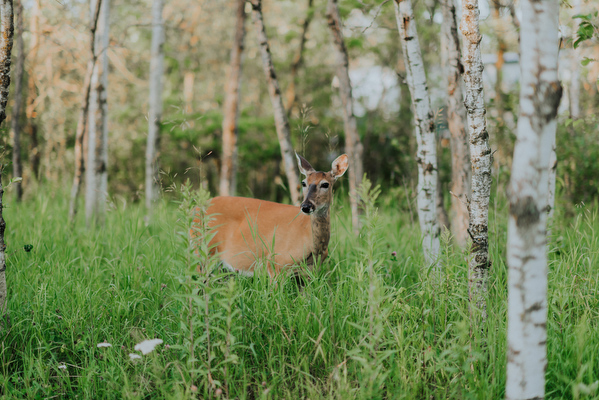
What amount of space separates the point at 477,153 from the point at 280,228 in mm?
2036

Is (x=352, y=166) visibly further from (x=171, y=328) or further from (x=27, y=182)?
(x=27, y=182)

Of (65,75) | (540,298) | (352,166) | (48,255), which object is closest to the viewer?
Result: (540,298)

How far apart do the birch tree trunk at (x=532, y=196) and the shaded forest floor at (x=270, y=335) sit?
26 cm

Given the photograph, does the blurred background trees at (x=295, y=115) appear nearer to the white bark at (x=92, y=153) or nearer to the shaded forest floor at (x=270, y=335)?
the white bark at (x=92, y=153)

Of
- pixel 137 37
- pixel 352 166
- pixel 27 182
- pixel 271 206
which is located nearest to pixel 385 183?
pixel 352 166

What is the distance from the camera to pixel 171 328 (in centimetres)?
324

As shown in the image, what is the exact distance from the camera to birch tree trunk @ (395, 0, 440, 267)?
4.48 metres

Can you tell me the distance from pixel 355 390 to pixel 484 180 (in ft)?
5.48

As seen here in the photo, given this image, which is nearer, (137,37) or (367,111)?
(367,111)

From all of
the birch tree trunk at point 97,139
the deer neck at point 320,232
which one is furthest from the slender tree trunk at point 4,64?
the birch tree trunk at point 97,139

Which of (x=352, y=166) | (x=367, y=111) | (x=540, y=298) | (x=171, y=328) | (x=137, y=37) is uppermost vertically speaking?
(x=137, y=37)

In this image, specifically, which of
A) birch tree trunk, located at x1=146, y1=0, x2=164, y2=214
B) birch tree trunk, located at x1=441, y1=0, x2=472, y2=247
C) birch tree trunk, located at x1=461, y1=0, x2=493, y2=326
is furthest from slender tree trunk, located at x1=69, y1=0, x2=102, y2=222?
birch tree trunk, located at x1=461, y1=0, x2=493, y2=326

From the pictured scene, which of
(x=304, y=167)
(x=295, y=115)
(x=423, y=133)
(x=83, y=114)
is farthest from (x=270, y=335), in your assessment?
(x=295, y=115)

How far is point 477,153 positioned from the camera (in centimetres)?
323
